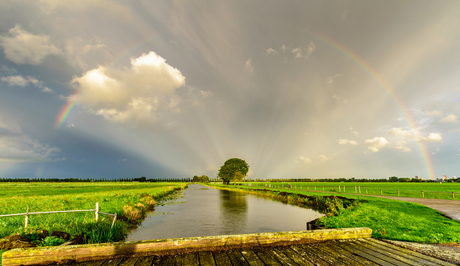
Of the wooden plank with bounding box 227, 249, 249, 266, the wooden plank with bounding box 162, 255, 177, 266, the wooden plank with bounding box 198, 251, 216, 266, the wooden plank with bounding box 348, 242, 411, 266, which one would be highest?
the wooden plank with bounding box 162, 255, 177, 266

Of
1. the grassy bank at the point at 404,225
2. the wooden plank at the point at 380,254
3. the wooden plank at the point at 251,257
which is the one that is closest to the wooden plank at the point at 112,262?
the wooden plank at the point at 251,257

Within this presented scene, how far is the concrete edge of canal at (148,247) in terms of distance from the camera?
403 centimetres

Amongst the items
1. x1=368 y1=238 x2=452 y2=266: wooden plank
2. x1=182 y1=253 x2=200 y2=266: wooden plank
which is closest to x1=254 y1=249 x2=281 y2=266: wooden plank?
x1=182 y1=253 x2=200 y2=266: wooden plank

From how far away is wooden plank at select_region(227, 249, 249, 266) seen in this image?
4141 millimetres

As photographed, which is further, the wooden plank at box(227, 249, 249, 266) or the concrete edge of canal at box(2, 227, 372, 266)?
the wooden plank at box(227, 249, 249, 266)

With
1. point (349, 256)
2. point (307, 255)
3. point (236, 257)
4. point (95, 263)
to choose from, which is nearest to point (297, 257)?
point (307, 255)

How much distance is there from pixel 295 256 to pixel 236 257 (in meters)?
1.34

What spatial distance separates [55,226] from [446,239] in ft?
56.8

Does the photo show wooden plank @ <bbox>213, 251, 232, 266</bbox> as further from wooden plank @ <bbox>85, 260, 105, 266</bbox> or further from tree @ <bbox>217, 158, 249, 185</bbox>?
tree @ <bbox>217, 158, 249, 185</bbox>

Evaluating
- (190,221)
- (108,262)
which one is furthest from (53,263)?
(190,221)

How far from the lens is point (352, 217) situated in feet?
43.5

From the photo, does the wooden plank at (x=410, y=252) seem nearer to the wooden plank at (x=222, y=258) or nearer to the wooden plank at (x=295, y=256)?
the wooden plank at (x=295, y=256)

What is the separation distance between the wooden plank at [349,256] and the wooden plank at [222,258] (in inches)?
101

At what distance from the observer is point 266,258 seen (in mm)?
4410
